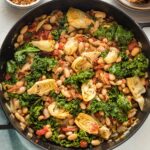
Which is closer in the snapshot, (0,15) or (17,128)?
(17,128)

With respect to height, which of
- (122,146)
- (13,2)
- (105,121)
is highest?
(13,2)

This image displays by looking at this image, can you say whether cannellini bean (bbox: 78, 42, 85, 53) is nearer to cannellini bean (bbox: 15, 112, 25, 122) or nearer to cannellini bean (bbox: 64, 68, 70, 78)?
cannellini bean (bbox: 64, 68, 70, 78)

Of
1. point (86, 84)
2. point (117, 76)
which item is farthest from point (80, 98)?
point (117, 76)

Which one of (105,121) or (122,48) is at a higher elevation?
(122,48)

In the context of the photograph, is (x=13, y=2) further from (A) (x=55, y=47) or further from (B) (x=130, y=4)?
(B) (x=130, y=4)

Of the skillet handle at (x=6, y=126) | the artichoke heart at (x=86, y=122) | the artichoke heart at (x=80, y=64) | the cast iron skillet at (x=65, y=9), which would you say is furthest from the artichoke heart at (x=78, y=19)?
the skillet handle at (x=6, y=126)

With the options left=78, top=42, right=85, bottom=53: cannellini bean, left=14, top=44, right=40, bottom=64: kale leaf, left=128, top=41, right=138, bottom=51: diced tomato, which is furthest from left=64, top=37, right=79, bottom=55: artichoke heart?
left=128, top=41, right=138, bottom=51: diced tomato
